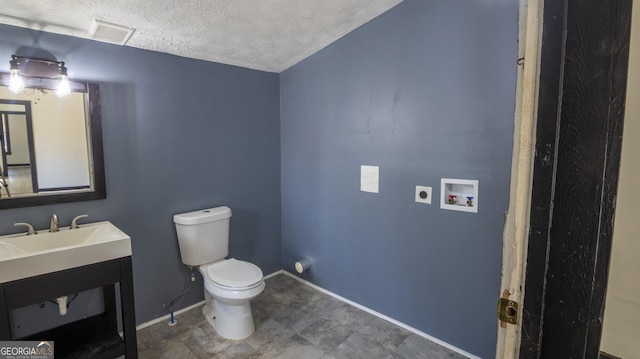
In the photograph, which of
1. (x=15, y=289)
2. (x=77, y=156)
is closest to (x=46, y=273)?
(x=15, y=289)

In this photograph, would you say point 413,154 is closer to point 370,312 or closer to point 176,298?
point 370,312

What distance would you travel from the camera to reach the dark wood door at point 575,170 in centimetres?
42

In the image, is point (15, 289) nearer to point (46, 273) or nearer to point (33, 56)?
point (46, 273)

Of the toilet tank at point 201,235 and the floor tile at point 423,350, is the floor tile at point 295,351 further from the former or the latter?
the toilet tank at point 201,235

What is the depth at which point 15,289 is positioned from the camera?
1.43m

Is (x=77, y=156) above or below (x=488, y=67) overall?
below

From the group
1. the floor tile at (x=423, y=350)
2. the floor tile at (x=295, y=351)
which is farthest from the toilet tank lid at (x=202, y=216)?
the floor tile at (x=423, y=350)

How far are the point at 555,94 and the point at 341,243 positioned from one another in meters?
2.33

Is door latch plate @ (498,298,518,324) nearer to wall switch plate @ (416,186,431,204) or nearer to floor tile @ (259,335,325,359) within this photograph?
wall switch plate @ (416,186,431,204)

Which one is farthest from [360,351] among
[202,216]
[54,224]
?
[54,224]

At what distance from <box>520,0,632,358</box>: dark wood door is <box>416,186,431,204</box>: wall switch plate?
5.39 feet

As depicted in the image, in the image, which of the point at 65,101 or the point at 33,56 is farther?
the point at 65,101

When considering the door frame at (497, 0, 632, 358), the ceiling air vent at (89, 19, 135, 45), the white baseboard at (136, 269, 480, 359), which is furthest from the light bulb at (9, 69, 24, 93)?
the door frame at (497, 0, 632, 358)

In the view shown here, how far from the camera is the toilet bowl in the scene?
6.82 ft
